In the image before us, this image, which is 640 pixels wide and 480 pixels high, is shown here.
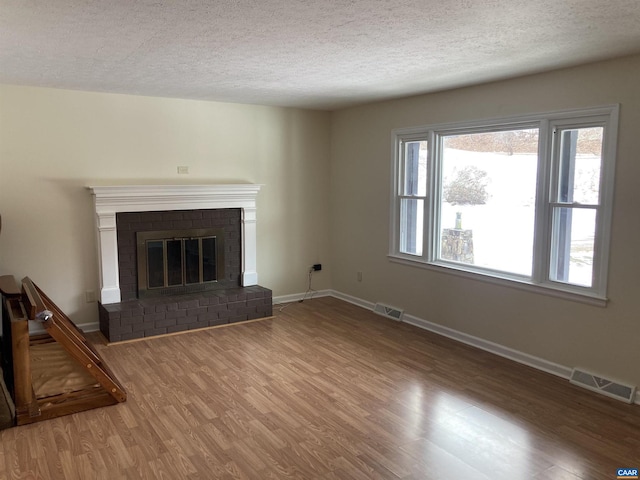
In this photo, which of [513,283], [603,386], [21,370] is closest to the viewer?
[21,370]

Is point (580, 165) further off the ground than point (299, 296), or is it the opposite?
point (580, 165)

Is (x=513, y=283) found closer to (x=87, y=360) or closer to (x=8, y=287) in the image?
(x=87, y=360)

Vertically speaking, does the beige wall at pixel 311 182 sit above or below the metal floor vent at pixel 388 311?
above

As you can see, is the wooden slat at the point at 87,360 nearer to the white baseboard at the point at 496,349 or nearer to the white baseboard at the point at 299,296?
the white baseboard at the point at 299,296

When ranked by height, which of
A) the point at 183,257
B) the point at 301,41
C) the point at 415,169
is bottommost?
the point at 183,257

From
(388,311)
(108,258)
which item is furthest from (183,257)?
(388,311)

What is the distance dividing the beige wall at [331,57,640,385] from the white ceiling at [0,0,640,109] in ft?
0.78

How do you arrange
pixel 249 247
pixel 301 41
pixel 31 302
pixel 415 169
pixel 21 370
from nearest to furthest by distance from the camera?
pixel 301 41 < pixel 21 370 < pixel 31 302 < pixel 415 169 < pixel 249 247

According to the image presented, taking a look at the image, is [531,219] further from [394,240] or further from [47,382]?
[47,382]

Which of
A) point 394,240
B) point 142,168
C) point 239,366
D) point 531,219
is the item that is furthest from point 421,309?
point 142,168

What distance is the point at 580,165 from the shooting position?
12.3ft

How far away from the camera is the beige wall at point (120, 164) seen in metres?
4.54

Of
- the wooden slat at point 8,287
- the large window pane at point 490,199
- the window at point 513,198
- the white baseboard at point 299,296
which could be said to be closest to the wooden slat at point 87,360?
the wooden slat at point 8,287

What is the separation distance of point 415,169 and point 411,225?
0.58m
